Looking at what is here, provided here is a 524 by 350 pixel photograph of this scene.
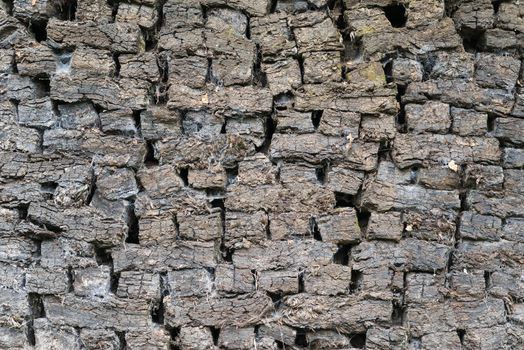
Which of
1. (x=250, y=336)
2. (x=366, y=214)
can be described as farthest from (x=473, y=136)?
(x=250, y=336)

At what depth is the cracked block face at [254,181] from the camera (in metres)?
2.45

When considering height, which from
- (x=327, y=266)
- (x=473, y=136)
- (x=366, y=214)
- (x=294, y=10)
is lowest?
(x=327, y=266)

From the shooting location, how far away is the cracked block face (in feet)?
8.02

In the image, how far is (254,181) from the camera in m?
2.49

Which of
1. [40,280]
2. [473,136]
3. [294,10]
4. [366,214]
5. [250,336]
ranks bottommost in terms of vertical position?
[250,336]

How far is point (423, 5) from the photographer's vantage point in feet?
8.38

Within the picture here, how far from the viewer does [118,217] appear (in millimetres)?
2469

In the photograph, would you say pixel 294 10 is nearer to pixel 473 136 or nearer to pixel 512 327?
pixel 473 136

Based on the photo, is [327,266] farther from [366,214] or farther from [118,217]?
[118,217]

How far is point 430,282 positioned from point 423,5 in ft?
4.08

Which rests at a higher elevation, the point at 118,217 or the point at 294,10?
the point at 294,10

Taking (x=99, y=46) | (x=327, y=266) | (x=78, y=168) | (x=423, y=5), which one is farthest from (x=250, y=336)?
(x=423, y=5)

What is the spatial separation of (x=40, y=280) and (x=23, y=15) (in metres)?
1.19

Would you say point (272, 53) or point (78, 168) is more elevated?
point (272, 53)
